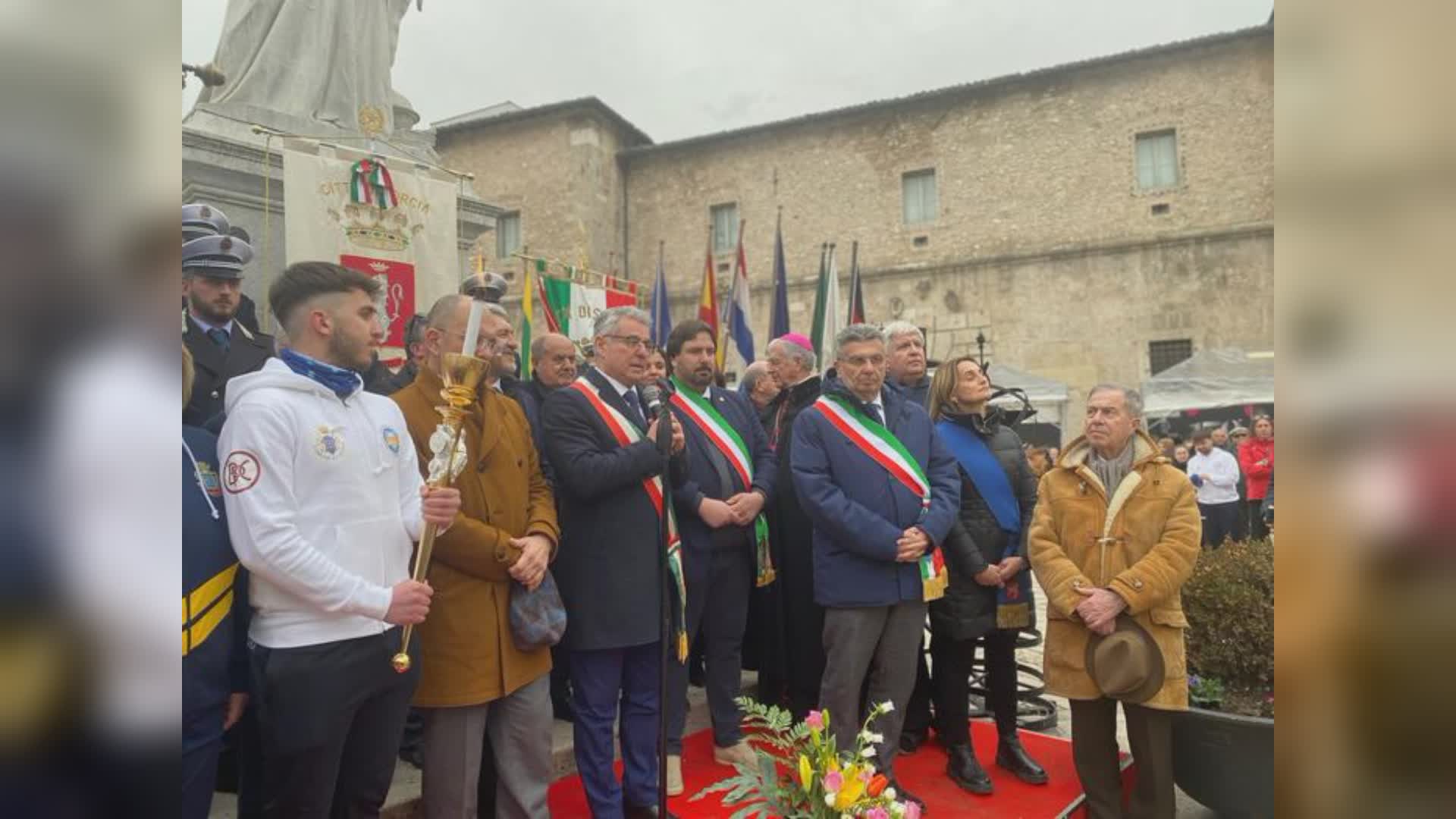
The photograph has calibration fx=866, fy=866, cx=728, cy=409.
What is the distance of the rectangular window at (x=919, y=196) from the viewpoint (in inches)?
Answer: 849

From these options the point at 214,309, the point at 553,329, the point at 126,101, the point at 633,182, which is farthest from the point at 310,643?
the point at 633,182

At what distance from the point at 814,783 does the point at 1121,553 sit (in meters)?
1.83

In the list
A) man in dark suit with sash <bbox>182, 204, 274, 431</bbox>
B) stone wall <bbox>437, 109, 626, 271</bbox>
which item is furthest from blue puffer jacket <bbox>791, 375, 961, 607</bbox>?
stone wall <bbox>437, 109, 626, 271</bbox>

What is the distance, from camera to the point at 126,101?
0.71 meters

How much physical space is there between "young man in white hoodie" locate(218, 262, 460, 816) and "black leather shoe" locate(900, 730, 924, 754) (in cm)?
278

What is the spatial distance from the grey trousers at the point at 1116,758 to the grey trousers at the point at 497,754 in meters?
2.21

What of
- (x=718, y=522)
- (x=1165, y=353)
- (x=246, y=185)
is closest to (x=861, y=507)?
(x=718, y=522)

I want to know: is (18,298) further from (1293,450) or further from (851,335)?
(851,335)

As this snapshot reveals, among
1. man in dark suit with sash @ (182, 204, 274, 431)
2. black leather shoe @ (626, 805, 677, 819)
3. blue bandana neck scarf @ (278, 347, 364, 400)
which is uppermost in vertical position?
man in dark suit with sash @ (182, 204, 274, 431)

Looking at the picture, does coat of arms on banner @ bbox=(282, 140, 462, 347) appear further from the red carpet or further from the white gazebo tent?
the white gazebo tent

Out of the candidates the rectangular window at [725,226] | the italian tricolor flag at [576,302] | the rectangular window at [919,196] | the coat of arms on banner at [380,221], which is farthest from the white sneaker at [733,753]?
the rectangular window at [725,226]

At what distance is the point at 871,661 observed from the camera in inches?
153

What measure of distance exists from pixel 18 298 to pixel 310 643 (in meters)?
1.88

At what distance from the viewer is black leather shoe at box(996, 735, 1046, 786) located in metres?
4.11
